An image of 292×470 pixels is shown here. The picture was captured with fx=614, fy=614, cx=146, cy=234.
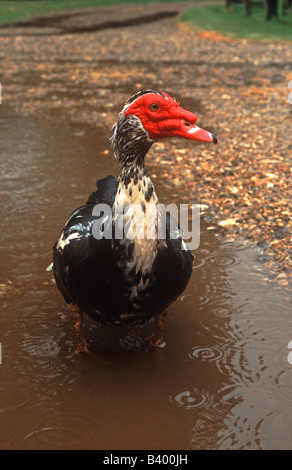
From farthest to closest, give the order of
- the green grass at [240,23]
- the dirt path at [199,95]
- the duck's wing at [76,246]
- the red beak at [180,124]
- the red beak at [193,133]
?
1. the green grass at [240,23]
2. the dirt path at [199,95]
3. the duck's wing at [76,246]
4. the red beak at [180,124]
5. the red beak at [193,133]

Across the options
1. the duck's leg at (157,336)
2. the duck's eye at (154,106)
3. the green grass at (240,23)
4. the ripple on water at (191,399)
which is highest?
the green grass at (240,23)

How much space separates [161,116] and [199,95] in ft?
34.9

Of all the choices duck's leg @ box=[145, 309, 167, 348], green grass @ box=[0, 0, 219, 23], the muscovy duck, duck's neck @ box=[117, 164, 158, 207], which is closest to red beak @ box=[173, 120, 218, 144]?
the muscovy duck

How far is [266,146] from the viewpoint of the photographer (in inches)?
403

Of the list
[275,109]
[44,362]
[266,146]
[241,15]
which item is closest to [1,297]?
[44,362]

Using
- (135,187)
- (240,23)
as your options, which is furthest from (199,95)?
(240,23)

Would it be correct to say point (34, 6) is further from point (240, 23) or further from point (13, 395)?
point (13, 395)

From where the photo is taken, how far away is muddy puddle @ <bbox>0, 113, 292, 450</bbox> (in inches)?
161

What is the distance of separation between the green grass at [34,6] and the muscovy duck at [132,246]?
96.1 feet

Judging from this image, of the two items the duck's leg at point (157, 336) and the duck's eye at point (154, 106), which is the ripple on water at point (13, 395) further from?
the duck's eye at point (154, 106)

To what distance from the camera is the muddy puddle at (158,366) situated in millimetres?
4094

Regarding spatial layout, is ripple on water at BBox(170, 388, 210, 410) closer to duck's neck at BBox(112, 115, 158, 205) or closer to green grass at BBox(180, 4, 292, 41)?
duck's neck at BBox(112, 115, 158, 205)

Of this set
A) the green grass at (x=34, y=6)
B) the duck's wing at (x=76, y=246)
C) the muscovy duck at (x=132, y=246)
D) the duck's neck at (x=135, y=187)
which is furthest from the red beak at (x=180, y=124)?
the green grass at (x=34, y=6)

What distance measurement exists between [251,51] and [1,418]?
1949 cm
